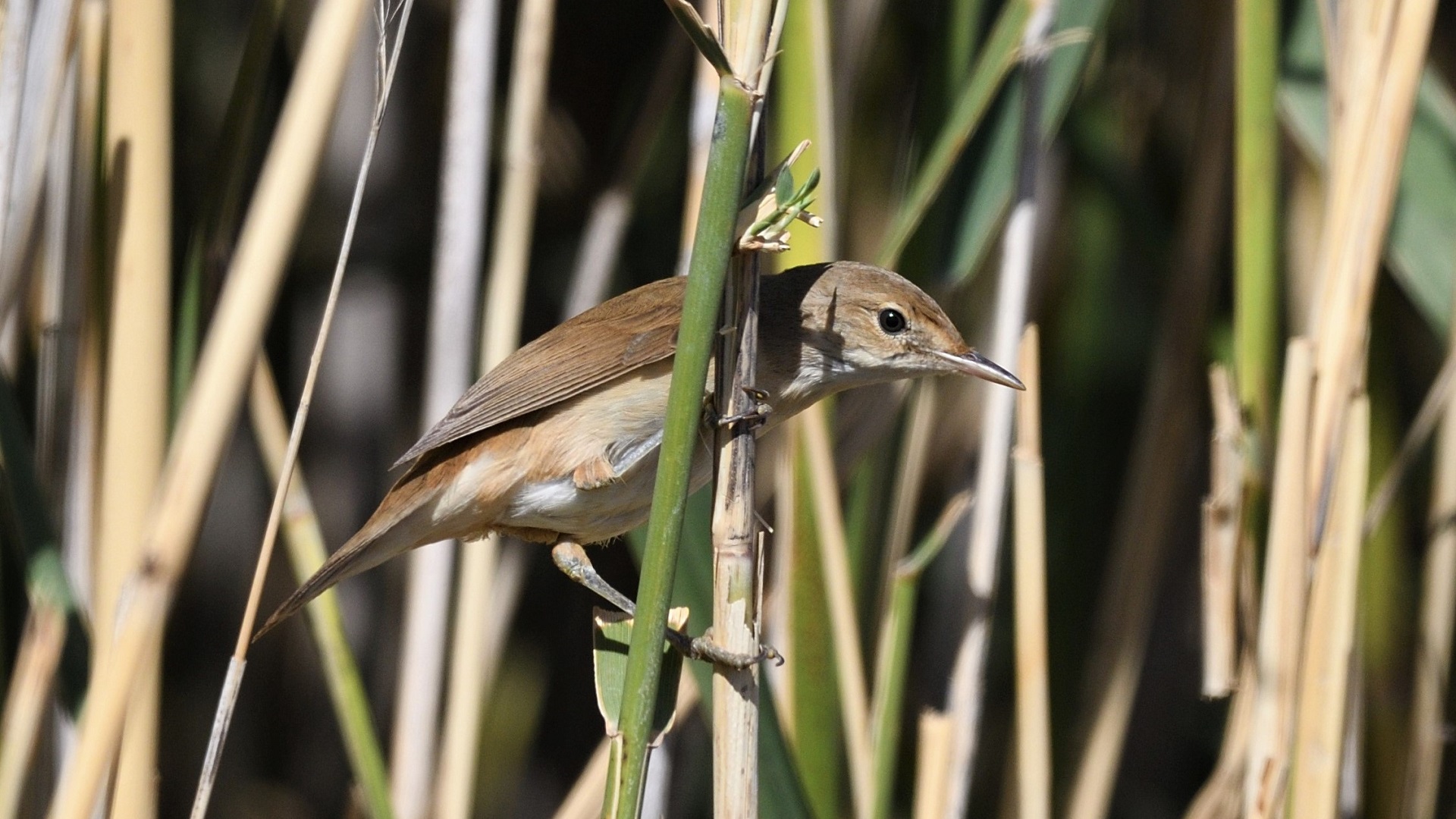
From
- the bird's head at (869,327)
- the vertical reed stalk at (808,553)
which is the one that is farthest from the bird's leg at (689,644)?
the bird's head at (869,327)

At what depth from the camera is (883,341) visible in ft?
5.26

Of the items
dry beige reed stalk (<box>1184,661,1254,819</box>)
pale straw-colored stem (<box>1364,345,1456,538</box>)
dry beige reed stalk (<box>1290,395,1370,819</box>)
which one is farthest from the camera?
pale straw-colored stem (<box>1364,345,1456,538</box>)

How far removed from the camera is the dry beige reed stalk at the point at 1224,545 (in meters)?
1.71

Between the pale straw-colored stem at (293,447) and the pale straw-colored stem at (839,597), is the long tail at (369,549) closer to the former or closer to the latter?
the pale straw-colored stem at (293,447)

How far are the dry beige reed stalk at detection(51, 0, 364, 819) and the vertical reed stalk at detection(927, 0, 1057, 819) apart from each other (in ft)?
2.93

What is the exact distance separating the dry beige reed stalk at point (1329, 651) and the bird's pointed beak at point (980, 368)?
38cm

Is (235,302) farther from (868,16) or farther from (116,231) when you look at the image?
(868,16)

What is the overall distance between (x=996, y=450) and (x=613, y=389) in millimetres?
529

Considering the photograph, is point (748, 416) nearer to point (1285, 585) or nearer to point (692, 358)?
point (692, 358)

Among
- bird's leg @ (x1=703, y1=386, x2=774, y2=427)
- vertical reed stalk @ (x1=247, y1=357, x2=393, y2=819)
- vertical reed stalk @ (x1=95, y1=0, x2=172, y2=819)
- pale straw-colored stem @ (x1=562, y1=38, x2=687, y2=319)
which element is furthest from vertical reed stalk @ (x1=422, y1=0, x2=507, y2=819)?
bird's leg @ (x1=703, y1=386, x2=774, y2=427)

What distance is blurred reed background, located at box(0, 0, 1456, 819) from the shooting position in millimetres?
1440

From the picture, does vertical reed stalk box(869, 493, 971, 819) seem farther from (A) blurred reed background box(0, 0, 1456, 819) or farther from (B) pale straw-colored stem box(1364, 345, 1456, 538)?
(B) pale straw-colored stem box(1364, 345, 1456, 538)

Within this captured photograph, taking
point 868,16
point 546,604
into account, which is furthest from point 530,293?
point 868,16

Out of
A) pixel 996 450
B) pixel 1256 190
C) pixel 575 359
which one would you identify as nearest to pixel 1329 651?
pixel 996 450
